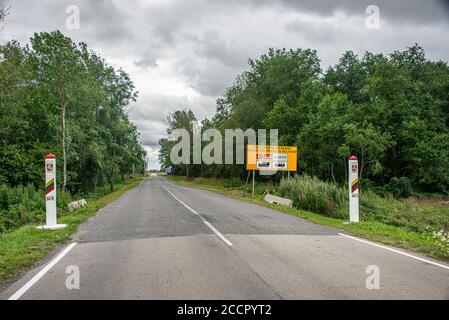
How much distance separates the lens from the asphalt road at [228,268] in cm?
493

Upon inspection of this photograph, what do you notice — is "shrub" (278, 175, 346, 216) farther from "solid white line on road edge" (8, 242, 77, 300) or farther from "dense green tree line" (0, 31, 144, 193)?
"dense green tree line" (0, 31, 144, 193)

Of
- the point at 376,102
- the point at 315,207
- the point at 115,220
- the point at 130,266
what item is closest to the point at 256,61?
the point at 376,102

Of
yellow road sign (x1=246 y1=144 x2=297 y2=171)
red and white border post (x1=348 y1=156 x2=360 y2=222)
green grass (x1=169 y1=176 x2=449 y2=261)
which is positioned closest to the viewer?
green grass (x1=169 y1=176 x2=449 y2=261)

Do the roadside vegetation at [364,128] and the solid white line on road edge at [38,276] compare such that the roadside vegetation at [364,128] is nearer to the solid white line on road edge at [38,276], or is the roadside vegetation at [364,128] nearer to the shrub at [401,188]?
the shrub at [401,188]

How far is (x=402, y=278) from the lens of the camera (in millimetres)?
5652

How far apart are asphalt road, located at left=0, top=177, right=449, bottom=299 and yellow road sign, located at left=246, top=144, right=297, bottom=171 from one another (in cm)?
1654

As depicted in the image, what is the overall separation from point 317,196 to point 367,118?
20.2m

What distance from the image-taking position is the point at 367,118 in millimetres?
34938

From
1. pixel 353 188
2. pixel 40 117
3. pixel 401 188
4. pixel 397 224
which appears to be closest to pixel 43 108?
pixel 40 117

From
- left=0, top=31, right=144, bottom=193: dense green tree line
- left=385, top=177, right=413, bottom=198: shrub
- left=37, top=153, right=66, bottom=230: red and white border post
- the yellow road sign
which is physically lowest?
left=385, top=177, right=413, bottom=198: shrub

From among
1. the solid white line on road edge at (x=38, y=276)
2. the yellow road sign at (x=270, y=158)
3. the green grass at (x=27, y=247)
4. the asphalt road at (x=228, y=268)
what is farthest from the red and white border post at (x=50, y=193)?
the yellow road sign at (x=270, y=158)

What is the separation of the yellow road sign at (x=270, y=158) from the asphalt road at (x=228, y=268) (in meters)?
16.5

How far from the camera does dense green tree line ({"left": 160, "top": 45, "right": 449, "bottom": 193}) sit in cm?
3391

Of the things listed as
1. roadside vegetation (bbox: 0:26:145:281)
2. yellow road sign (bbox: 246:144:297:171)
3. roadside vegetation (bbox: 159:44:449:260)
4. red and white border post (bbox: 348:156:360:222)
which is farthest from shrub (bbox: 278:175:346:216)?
roadside vegetation (bbox: 0:26:145:281)
